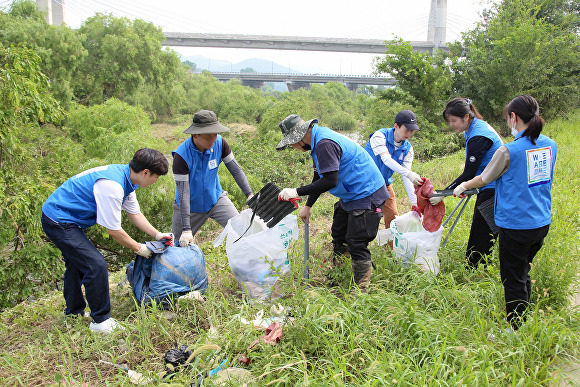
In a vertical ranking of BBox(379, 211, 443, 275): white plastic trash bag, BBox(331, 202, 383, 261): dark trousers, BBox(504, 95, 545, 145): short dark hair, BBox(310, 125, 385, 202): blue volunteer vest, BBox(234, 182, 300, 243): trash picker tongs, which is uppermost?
BBox(504, 95, 545, 145): short dark hair

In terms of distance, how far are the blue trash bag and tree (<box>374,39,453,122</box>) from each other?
37.7ft

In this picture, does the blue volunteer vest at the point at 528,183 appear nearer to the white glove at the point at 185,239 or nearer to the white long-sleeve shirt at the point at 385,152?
the white long-sleeve shirt at the point at 385,152

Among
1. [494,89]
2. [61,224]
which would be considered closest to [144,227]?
[61,224]

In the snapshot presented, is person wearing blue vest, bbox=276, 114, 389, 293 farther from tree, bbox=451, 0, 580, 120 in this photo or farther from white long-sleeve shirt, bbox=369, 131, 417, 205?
tree, bbox=451, 0, 580, 120

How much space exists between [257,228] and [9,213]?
A: 3.54 meters

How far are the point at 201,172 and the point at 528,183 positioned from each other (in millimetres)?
2508

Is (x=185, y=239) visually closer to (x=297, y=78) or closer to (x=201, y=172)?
(x=201, y=172)

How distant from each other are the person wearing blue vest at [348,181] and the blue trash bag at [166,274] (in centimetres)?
88

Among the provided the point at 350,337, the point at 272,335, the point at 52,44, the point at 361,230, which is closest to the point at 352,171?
the point at 361,230

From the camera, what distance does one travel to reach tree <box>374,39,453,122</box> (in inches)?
512

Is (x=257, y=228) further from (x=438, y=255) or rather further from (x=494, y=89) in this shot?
(x=494, y=89)

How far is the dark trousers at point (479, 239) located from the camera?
334 cm

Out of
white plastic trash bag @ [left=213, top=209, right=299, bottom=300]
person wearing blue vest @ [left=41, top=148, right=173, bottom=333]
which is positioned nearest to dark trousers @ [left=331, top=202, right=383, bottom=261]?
white plastic trash bag @ [left=213, top=209, right=299, bottom=300]

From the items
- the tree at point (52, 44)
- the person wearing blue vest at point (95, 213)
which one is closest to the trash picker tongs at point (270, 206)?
the person wearing blue vest at point (95, 213)
